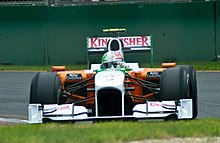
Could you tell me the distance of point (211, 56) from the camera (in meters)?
32.3

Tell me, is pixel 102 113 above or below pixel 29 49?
below

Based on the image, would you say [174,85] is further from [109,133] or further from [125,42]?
[125,42]

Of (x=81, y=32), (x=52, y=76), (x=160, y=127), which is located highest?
(x=81, y=32)

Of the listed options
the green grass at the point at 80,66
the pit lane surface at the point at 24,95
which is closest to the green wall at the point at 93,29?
the green grass at the point at 80,66

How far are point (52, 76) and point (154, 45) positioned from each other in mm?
21401

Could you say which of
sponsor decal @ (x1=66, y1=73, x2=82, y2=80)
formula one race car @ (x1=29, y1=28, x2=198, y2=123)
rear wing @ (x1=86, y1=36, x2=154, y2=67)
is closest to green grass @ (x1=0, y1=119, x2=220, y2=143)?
formula one race car @ (x1=29, y1=28, x2=198, y2=123)

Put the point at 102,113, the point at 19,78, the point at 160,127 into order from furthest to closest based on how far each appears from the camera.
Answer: the point at 19,78 < the point at 102,113 < the point at 160,127

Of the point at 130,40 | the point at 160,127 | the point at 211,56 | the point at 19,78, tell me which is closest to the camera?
the point at 160,127

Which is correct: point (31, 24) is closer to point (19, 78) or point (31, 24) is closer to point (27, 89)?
point (19, 78)

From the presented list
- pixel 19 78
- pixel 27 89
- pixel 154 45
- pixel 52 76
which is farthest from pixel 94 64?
pixel 154 45

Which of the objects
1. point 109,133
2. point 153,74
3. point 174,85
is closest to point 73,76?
point 153,74

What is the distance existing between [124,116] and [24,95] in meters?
8.80

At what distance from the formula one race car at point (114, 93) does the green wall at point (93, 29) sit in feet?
65.3

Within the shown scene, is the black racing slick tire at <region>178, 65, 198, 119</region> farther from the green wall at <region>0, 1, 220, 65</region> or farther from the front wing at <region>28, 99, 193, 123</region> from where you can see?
the green wall at <region>0, 1, 220, 65</region>
